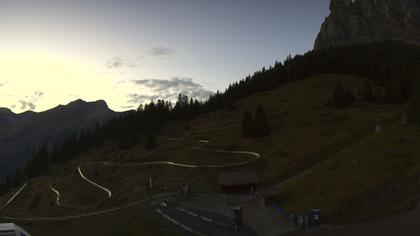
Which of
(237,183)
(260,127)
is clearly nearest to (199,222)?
(237,183)

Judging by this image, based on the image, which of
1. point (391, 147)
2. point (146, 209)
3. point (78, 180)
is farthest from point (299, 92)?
point (146, 209)

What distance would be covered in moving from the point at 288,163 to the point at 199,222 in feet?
107

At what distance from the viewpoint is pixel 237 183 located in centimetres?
7219

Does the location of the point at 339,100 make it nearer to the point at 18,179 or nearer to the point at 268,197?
the point at 268,197

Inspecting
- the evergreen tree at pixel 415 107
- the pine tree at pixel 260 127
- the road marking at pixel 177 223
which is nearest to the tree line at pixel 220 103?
the pine tree at pixel 260 127

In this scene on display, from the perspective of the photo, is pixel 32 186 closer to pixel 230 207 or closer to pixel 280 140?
pixel 280 140

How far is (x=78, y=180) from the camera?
114m

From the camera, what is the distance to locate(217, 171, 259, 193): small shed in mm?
72312

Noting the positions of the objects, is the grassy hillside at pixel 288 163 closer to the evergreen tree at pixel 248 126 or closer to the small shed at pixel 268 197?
the small shed at pixel 268 197

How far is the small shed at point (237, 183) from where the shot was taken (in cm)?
7231

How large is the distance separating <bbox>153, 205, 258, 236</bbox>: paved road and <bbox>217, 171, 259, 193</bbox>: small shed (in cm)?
1174

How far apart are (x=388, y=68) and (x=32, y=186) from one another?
452 feet

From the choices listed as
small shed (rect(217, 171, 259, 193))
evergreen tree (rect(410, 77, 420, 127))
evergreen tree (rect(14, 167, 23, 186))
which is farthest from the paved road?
evergreen tree (rect(14, 167, 23, 186))

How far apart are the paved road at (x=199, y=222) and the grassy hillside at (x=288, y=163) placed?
289 centimetres
